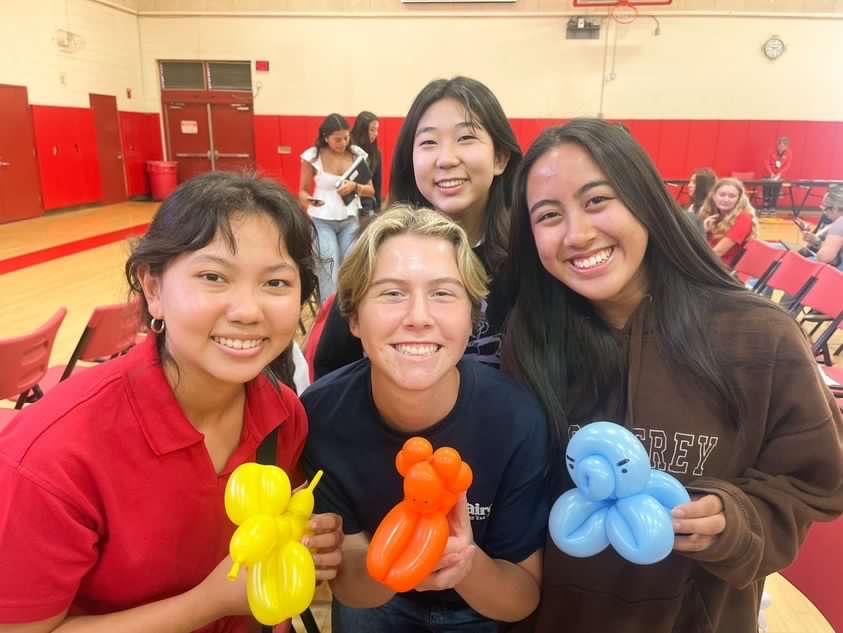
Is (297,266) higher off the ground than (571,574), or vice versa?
(297,266)

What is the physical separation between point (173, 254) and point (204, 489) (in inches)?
18.6

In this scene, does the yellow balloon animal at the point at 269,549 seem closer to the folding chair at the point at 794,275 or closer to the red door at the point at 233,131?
the folding chair at the point at 794,275

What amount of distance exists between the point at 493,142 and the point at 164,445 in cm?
139

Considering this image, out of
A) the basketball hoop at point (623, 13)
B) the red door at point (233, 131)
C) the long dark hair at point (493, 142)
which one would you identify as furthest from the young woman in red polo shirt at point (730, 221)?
the red door at point (233, 131)

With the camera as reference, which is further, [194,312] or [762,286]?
[762,286]

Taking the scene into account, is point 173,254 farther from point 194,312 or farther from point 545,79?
point 545,79

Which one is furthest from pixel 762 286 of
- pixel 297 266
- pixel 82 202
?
pixel 82 202

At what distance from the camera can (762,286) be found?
4875 mm

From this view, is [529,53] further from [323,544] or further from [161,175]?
[323,544]

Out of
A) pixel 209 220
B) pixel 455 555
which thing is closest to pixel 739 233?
pixel 455 555

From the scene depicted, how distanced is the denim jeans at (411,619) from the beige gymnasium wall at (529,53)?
13.0 meters

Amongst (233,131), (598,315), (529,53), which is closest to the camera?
(598,315)

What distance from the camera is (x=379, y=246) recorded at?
140 cm

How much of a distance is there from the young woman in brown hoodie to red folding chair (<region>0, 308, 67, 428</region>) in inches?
94.4
